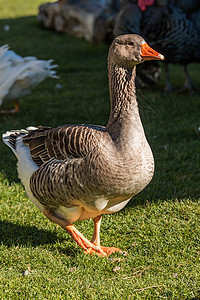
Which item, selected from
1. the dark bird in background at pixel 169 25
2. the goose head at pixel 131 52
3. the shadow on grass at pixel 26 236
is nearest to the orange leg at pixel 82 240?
the shadow on grass at pixel 26 236

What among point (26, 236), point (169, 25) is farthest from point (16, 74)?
point (26, 236)

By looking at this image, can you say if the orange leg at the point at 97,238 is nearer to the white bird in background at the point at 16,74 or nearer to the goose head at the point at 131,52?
the goose head at the point at 131,52

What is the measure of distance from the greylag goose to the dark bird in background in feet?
14.0

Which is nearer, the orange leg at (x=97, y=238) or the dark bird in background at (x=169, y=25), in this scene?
the orange leg at (x=97, y=238)

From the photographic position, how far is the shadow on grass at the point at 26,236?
12.1 feet

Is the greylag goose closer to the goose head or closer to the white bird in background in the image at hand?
the goose head

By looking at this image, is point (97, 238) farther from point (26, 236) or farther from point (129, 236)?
point (26, 236)

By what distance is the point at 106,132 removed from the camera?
323 cm

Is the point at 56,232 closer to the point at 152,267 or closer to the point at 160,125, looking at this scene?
the point at 152,267

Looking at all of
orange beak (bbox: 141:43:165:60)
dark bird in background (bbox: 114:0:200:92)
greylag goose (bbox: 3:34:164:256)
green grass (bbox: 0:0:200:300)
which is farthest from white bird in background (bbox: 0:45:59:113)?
orange beak (bbox: 141:43:165:60)

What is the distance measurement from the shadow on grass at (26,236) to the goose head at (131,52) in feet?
5.42

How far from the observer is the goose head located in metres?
3.09

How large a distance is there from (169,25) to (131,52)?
447 cm

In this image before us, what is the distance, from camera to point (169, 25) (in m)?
7.23
